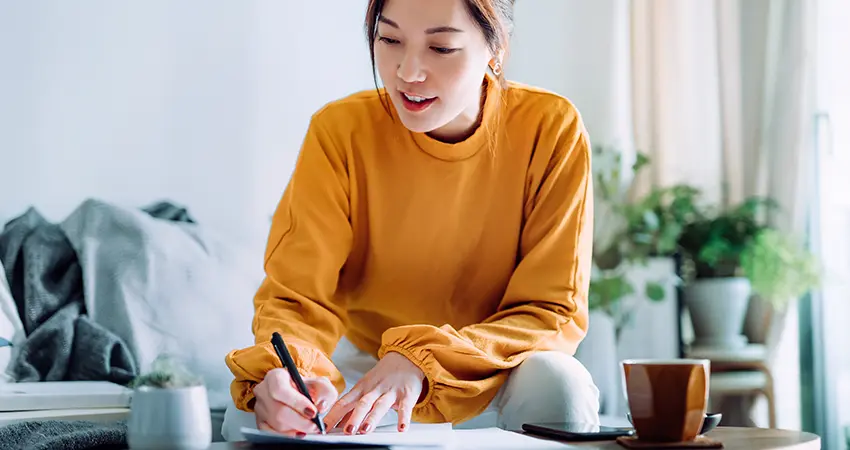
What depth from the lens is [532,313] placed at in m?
1.25

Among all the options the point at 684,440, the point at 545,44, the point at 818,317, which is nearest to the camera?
the point at 684,440

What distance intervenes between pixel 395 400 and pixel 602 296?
1790 millimetres

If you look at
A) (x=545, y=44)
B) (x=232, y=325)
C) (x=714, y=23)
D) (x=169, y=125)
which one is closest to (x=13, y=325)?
(x=232, y=325)

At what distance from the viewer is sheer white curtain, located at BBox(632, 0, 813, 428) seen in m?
2.70

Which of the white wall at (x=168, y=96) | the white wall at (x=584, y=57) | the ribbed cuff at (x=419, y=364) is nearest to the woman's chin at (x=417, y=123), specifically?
the ribbed cuff at (x=419, y=364)

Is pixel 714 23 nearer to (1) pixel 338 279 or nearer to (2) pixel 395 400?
(1) pixel 338 279

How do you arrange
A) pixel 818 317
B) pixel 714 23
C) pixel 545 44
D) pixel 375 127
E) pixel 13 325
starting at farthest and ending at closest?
pixel 545 44, pixel 714 23, pixel 818 317, pixel 13 325, pixel 375 127

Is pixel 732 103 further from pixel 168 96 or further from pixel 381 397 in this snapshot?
pixel 381 397

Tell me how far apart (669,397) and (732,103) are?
222 centimetres

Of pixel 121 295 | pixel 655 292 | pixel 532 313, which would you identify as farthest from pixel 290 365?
pixel 655 292

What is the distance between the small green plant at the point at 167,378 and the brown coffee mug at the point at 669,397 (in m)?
0.40

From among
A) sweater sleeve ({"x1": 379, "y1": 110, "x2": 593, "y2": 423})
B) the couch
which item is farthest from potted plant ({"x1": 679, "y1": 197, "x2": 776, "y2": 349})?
sweater sleeve ({"x1": 379, "y1": 110, "x2": 593, "y2": 423})

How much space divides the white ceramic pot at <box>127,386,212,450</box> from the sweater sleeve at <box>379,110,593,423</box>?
12.5 inches

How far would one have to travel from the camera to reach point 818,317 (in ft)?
8.82
